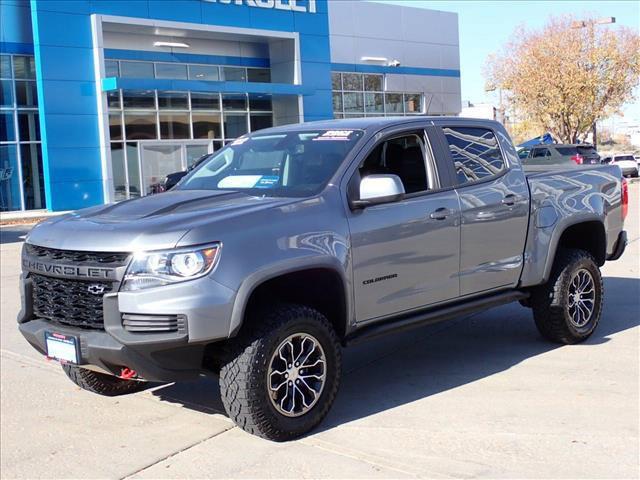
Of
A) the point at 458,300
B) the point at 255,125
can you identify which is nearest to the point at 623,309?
the point at 458,300

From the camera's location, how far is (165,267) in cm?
419

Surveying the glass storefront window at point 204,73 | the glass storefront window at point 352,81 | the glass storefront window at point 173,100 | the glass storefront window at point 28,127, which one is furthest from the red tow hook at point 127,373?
the glass storefront window at point 352,81

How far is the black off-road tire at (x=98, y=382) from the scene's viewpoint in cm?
556

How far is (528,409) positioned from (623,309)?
11.4 ft

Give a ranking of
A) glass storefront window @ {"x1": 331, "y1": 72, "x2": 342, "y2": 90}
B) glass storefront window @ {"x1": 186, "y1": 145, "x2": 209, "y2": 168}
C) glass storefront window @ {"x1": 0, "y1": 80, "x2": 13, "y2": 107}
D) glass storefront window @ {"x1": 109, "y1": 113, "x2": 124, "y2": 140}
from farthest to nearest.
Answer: glass storefront window @ {"x1": 331, "y1": 72, "x2": 342, "y2": 90}, glass storefront window @ {"x1": 186, "y1": 145, "x2": 209, "y2": 168}, glass storefront window @ {"x1": 109, "y1": 113, "x2": 124, "y2": 140}, glass storefront window @ {"x1": 0, "y1": 80, "x2": 13, "y2": 107}

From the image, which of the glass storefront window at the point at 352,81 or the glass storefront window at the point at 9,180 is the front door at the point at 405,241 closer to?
the glass storefront window at the point at 9,180

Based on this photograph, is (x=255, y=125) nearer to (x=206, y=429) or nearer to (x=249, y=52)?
(x=249, y=52)

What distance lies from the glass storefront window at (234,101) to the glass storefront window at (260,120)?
74 cm

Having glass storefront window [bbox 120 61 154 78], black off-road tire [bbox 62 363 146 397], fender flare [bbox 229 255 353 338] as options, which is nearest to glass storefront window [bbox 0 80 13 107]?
glass storefront window [bbox 120 61 154 78]

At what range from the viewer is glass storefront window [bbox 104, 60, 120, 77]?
2880cm

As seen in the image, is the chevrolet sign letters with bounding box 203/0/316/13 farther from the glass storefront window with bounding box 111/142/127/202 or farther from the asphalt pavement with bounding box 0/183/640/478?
the asphalt pavement with bounding box 0/183/640/478

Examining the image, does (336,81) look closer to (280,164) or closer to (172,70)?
(172,70)

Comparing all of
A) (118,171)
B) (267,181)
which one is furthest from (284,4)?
(267,181)

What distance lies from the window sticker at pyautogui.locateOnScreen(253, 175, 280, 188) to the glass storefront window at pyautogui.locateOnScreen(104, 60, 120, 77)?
82.7 ft
